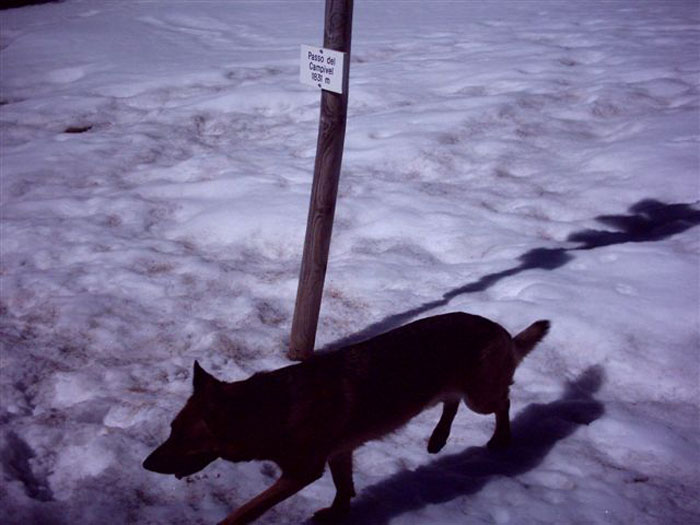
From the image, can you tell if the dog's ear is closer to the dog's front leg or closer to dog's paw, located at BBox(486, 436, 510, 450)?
the dog's front leg

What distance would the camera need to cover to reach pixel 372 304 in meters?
4.54

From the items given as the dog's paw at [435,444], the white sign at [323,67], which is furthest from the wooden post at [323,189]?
the dog's paw at [435,444]

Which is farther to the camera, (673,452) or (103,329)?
(103,329)

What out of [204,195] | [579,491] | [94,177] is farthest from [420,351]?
[94,177]

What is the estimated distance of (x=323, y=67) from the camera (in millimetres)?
3338

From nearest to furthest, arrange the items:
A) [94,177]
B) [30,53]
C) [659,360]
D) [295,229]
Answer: [659,360]
[295,229]
[94,177]
[30,53]

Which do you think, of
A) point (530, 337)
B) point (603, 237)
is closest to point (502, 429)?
point (530, 337)

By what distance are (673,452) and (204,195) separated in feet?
16.2

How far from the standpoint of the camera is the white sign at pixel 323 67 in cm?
327

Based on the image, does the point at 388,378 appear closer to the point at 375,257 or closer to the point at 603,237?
the point at 375,257

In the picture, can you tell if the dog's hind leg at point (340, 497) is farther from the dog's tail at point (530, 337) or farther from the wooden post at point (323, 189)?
the wooden post at point (323, 189)

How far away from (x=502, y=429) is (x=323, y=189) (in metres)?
1.78

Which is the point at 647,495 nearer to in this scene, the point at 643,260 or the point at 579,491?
the point at 579,491

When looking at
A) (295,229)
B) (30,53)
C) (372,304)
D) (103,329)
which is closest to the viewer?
(103,329)
